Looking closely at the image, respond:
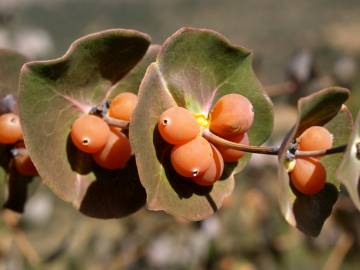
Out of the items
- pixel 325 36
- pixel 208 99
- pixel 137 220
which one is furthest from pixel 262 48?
pixel 208 99

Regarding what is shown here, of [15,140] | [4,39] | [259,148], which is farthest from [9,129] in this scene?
[4,39]

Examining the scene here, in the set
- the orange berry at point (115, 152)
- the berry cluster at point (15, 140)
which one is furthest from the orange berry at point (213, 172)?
the berry cluster at point (15, 140)

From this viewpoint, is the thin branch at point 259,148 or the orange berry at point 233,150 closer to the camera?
the thin branch at point 259,148

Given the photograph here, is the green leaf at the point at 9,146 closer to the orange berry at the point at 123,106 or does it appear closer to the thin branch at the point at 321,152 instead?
the orange berry at the point at 123,106

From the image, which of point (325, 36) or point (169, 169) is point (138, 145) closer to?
point (169, 169)

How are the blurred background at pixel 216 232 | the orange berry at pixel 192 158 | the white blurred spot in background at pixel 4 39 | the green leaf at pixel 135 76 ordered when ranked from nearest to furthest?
the orange berry at pixel 192 158, the green leaf at pixel 135 76, the blurred background at pixel 216 232, the white blurred spot in background at pixel 4 39

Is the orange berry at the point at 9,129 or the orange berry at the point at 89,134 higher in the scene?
the orange berry at the point at 89,134

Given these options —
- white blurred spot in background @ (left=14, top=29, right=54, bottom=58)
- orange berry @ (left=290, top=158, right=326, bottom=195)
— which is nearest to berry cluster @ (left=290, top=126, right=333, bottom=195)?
orange berry @ (left=290, top=158, right=326, bottom=195)
